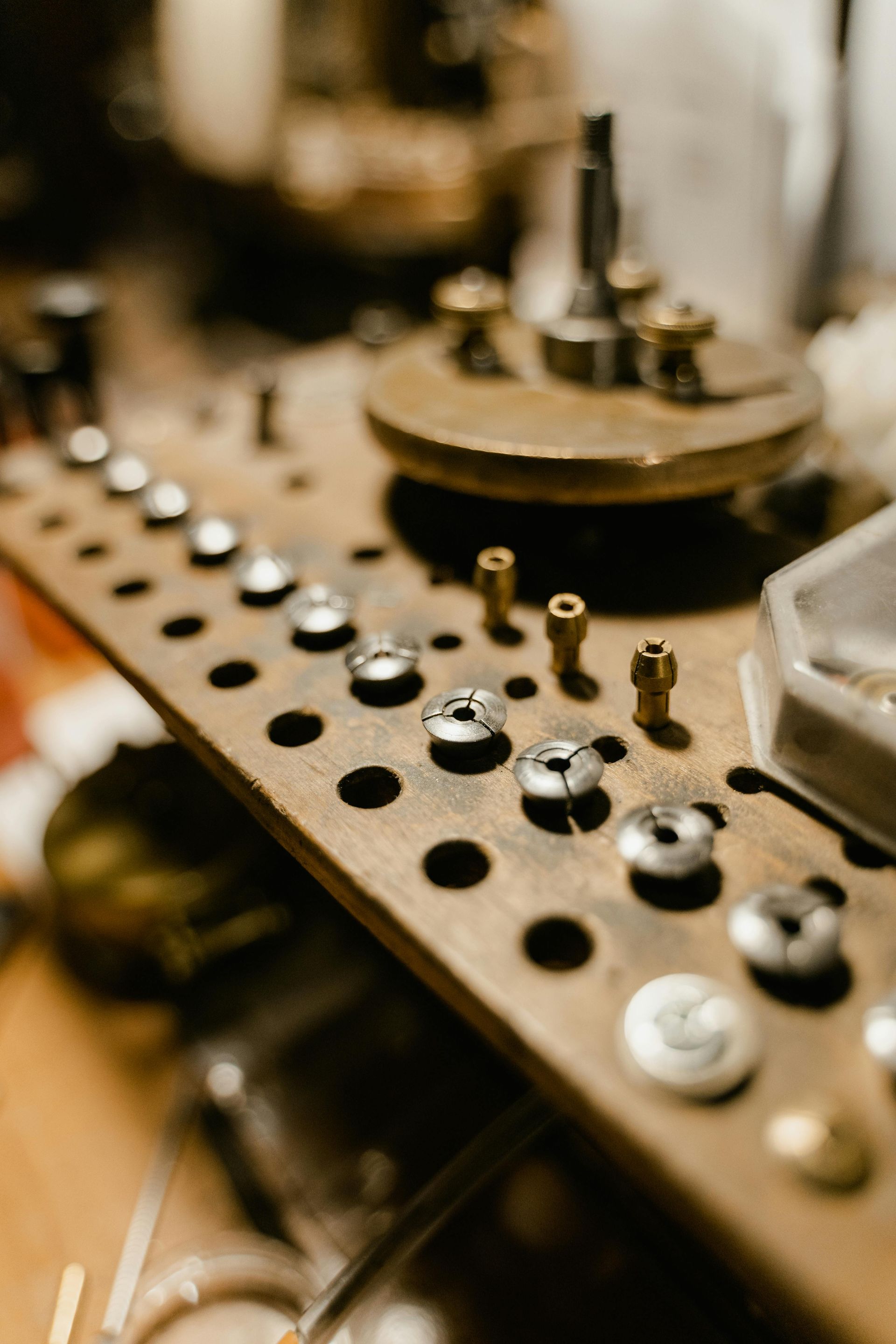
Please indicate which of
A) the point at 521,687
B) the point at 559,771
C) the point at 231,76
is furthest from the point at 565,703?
the point at 231,76

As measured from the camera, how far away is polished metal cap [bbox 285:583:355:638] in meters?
1.07

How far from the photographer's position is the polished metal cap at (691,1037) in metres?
0.63

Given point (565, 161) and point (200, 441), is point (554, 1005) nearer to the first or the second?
point (200, 441)

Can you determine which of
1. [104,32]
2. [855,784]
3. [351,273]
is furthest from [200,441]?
[104,32]

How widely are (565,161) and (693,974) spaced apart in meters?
2.63

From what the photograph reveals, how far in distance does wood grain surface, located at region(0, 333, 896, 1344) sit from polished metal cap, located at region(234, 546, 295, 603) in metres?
0.02

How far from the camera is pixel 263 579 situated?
115 centimetres

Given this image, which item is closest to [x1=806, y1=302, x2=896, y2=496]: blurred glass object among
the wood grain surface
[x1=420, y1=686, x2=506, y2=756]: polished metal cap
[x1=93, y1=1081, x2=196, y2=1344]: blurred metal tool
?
the wood grain surface

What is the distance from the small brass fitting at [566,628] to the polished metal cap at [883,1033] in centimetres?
44

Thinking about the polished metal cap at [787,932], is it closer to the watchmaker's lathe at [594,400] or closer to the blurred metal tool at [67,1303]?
the watchmaker's lathe at [594,400]

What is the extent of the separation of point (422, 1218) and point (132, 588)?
77cm

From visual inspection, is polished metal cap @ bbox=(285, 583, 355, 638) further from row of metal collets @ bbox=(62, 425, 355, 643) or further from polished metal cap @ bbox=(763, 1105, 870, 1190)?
polished metal cap @ bbox=(763, 1105, 870, 1190)

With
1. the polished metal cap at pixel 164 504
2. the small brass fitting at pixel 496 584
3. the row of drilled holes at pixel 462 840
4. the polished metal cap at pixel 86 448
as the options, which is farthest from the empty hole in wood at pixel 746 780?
the polished metal cap at pixel 86 448

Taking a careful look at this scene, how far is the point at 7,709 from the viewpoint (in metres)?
2.22
